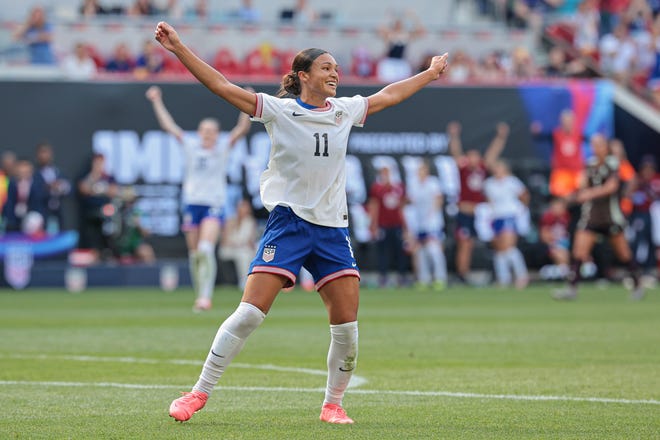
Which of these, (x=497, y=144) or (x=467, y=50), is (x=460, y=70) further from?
(x=497, y=144)

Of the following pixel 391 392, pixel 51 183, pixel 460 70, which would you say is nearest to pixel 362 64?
pixel 460 70

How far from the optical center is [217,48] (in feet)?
94.3

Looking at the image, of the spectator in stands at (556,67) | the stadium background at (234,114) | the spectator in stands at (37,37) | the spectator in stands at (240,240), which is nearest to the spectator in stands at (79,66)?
the stadium background at (234,114)

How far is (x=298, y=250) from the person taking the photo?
7.48 meters

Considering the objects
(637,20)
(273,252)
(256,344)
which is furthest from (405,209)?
(273,252)

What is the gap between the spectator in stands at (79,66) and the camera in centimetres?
2669

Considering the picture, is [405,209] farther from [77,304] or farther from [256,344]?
[256,344]

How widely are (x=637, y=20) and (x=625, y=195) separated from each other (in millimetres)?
5982

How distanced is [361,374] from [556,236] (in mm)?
17617

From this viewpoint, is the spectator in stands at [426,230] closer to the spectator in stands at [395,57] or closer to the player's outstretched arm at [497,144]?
the player's outstretched arm at [497,144]

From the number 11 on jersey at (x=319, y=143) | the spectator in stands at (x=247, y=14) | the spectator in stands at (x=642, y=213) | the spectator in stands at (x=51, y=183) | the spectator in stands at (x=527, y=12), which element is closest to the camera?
the number 11 on jersey at (x=319, y=143)

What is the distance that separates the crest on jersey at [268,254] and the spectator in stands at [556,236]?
20206 mm

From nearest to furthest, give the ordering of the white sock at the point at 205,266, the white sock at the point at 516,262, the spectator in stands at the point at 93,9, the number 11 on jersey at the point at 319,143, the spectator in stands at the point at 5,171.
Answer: the number 11 on jersey at the point at 319,143 → the white sock at the point at 205,266 → the spectator in stands at the point at 5,171 → the white sock at the point at 516,262 → the spectator in stands at the point at 93,9

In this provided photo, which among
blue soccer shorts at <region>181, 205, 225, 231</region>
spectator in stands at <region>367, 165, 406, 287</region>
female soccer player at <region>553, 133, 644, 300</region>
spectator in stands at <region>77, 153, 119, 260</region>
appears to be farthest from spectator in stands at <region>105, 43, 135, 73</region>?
female soccer player at <region>553, 133, 644, 300</region>
